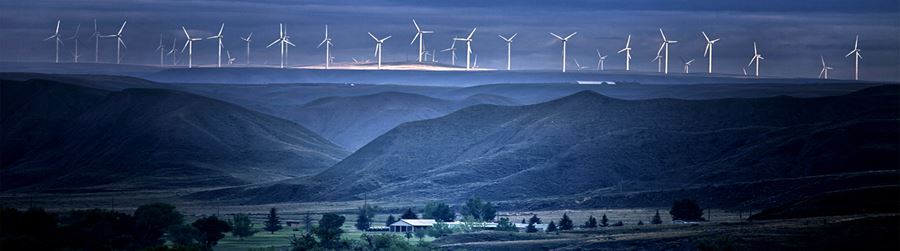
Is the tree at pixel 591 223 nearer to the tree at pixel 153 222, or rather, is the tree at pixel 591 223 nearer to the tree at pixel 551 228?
the tree at pixel 551 228

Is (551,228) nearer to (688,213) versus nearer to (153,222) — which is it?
(688,213)

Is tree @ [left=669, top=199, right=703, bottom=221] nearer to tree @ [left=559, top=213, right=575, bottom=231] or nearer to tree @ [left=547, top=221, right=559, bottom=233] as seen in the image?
tree @ [left=559, top=213, right=575, bottom=231]

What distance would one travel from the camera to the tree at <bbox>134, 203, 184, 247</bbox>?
171 metres

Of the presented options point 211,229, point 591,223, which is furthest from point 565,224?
point 211,229

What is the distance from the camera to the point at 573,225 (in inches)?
7623

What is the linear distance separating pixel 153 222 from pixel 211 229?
5.22 metres

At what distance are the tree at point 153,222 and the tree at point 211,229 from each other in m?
2.49

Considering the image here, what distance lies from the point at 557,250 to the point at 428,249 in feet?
35.8

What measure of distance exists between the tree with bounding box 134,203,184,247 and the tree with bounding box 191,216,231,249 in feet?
8.16

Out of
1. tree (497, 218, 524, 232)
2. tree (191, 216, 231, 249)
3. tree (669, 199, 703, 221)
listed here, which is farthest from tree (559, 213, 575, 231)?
tree (191, 216, 231, 249)

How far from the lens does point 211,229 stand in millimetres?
176375

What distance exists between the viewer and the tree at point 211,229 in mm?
175000

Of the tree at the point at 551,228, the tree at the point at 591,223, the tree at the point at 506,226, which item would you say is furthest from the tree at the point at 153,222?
the tree at the point at 591,223

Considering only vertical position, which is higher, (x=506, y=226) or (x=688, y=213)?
(x=688, y=213)
